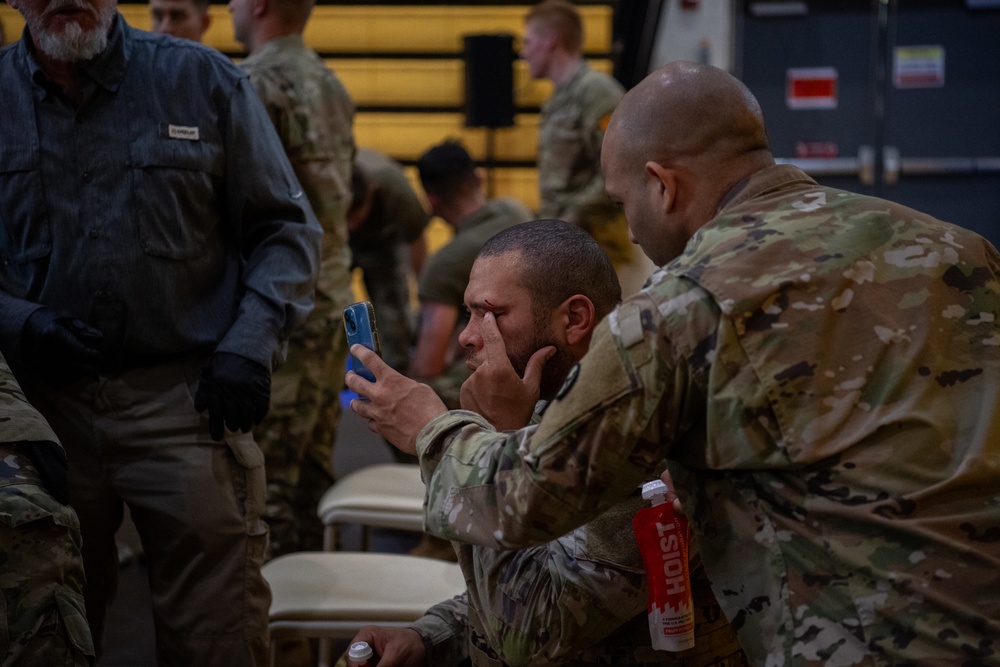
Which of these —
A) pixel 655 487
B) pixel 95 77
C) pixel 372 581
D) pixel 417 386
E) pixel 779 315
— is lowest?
pixel 372 581

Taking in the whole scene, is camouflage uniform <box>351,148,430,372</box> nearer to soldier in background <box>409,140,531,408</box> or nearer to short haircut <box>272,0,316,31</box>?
soldier in background <box>409,140,531,408</box>

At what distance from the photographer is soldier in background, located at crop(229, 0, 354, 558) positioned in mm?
2846

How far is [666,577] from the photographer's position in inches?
50.1

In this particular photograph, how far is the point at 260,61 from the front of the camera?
2.85 m

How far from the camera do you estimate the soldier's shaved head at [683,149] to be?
1.27 m

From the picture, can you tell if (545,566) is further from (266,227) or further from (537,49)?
(537,49)

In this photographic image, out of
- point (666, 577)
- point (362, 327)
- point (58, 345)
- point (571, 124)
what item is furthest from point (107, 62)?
point (571, 124)

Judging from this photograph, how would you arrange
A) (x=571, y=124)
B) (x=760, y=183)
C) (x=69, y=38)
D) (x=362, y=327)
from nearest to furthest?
(x=760, y=183), (x=362, y=327), (x=69, y=38), (x=571, y=124)

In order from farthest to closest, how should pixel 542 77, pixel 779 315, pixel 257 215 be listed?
pixel 542 77
pixel 257 215
pixel 779 315

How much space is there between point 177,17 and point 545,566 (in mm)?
2233

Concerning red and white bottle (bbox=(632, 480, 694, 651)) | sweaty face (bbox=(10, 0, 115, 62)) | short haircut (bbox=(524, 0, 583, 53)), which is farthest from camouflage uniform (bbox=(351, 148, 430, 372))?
red and white bottle (bbox=(632, 480, 694, 651))

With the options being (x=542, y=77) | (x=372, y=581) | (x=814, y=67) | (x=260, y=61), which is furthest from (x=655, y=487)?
(x=814, y=67)

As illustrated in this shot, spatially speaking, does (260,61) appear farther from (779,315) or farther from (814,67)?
(814,67)

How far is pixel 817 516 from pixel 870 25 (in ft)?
14.7
